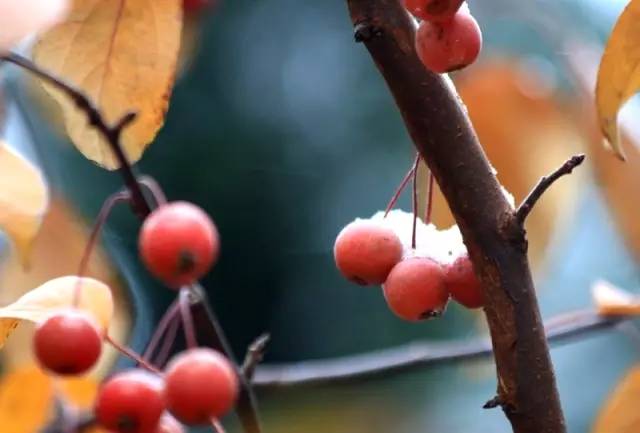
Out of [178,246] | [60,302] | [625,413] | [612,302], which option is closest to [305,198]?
[612,302]

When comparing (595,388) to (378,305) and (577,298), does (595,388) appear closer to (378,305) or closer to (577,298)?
(577,298)

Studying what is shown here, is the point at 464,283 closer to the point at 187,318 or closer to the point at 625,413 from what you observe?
the point at 187,318

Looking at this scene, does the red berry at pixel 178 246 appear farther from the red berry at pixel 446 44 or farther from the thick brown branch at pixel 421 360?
the thick brown branch at pixel 421 360

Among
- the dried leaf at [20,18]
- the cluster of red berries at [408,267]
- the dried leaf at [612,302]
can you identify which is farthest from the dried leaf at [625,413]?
the dried leaf at [20,18]

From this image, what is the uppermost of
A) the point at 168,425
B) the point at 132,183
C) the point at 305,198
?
the point at 132,183

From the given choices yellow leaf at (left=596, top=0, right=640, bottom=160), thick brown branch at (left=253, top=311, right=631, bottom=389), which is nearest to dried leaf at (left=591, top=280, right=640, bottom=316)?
thick brown branch at (left=253, top=311, right=631, bottom=389)

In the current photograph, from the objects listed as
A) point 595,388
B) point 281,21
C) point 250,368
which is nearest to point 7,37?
point 250,368
